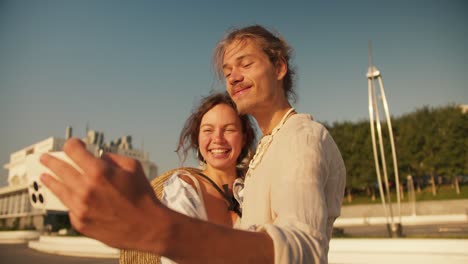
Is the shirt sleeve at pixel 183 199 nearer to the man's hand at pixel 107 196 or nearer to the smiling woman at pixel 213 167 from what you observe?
the smiling woman at pixel 213 167

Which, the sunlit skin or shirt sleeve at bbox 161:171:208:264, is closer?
the sunlit skin

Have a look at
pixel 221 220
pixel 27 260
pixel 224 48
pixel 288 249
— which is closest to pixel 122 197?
pixel 288 249

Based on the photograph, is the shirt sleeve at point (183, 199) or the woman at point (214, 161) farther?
the woman at point (214, 161)

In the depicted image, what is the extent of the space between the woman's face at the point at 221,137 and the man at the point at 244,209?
110 centimetres

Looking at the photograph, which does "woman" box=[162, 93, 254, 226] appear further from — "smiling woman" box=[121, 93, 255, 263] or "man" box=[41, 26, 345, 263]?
"man" box=[41, 26, 345, 263]

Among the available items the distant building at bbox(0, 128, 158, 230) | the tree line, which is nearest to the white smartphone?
the distant building at bbox(0, 128, 158, 230)

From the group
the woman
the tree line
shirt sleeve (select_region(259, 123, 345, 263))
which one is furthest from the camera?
the tree line

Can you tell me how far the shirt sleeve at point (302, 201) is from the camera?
32.9 inches

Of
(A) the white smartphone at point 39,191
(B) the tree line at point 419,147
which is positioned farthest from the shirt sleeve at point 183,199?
(B) the tree line at point 419,147

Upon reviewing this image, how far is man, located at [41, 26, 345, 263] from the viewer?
64 cm

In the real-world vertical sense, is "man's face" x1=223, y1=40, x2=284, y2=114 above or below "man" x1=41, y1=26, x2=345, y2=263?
above

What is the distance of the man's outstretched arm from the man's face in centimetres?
112

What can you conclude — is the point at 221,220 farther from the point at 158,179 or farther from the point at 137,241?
the point at 137,241

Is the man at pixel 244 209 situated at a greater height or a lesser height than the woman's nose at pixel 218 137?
lesser
